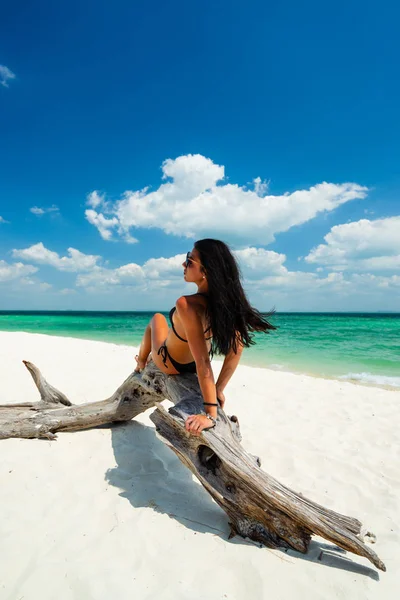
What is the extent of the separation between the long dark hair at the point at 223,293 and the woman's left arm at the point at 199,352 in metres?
0.18

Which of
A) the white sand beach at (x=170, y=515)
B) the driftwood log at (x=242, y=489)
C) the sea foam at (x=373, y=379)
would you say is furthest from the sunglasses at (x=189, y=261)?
the sea foam at (x=373, y=379)

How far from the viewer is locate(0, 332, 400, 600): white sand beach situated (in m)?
2.17

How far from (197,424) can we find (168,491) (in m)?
0.99

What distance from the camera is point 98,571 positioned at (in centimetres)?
225

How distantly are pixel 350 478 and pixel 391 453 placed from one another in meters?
0.99

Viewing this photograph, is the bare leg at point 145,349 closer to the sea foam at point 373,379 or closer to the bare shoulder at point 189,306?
the bare shoulder at point 189,306

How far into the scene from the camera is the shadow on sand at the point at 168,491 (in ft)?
8.14

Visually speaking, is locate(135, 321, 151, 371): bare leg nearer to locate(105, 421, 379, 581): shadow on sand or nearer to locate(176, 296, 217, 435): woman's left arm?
locate(105, 421, 379, 581): shadow on sand

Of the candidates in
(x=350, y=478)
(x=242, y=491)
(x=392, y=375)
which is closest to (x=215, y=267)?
(x=242, y=491)

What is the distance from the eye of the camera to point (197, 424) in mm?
2799

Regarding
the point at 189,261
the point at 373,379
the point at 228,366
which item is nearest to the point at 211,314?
the point at 189,261

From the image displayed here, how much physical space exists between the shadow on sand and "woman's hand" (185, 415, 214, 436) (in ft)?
2.48

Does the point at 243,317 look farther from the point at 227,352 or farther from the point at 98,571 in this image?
the point at 98,571

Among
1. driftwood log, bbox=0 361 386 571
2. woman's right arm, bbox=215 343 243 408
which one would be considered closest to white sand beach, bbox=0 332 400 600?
driftwood log, bbox=0 361 386 571
